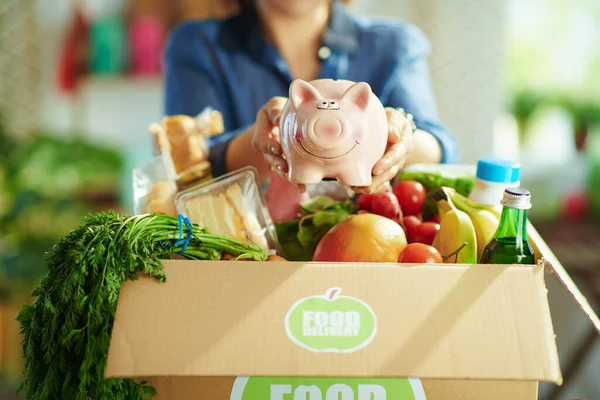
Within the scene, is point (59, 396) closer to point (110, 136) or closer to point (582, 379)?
point (582, 379)

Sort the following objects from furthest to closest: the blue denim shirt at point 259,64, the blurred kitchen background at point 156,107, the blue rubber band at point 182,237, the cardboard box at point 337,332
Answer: the blurred kitchen background at point 156,107
the blue denim shirt at point 259,64
the blue rubber band at point 182,237
the cardboard box at point 337,332

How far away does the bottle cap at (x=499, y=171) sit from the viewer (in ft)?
3.39

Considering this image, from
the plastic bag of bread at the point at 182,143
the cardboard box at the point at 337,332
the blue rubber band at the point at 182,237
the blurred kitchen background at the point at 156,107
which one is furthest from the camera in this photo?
the blurred kitchen background at the point at 156,107

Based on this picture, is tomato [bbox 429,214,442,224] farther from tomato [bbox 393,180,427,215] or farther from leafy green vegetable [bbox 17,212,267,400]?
leafy green vegetable [bbox 17,212,267,400]

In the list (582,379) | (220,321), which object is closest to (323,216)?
(220,321)

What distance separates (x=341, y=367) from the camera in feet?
2.57

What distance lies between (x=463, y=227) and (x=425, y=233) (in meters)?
0.11

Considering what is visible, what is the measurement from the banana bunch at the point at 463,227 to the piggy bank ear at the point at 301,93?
298mm

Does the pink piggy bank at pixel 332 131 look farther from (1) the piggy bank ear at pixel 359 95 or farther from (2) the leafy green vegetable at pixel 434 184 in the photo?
(2) the leafy green vegetable at pixel 434 184

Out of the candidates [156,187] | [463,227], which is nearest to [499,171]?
[463,227]

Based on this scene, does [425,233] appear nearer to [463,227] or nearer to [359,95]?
[463,227]

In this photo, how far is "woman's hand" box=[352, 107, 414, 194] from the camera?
0.94 m

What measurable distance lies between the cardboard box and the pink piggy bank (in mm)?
136

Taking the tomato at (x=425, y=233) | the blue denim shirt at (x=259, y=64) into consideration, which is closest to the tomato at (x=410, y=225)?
the tomato at (x=425, y=233)
